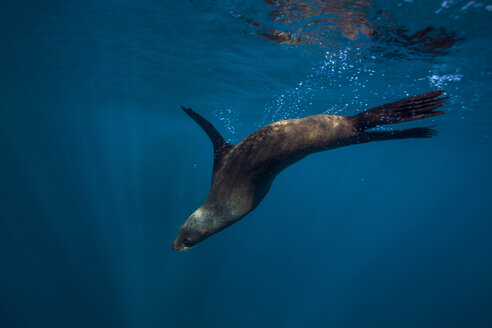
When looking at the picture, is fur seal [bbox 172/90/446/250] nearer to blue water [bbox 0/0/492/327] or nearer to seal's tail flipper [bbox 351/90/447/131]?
seal's tail flipper [bbox 351/90/447/131]

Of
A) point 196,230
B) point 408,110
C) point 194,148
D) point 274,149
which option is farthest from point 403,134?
point 194,148

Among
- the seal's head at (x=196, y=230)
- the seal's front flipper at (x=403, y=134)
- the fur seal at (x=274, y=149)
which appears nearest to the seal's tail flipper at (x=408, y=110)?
the fur seal at (x=274, y=149)

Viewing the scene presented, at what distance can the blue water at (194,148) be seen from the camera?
7492 millimetres

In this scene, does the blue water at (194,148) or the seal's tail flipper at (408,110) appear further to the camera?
the blue water at (194,148)

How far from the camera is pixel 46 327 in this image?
1688 centimetres

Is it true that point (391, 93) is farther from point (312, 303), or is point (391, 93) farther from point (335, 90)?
point (312, 303)

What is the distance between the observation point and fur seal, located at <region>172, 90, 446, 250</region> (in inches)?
84.2

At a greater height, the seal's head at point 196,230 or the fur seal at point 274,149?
the fur seal at point 274,149

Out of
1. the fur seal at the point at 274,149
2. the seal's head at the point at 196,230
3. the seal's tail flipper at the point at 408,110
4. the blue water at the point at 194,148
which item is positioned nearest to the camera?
the seal's tail flipper at the point at 408,110

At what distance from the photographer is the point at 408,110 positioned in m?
2.07

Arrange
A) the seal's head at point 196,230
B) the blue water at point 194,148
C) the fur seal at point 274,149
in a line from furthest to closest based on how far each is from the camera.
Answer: the blue water at point 194,148, the seal's head at point 196,230, the fur seal at point 274,149

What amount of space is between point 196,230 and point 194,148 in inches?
1103

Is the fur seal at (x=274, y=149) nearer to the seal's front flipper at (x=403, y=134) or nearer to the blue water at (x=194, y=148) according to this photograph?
the seal's front flipper at (x=403, y=134)

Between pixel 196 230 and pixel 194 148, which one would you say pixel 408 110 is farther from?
pixel 194 148
